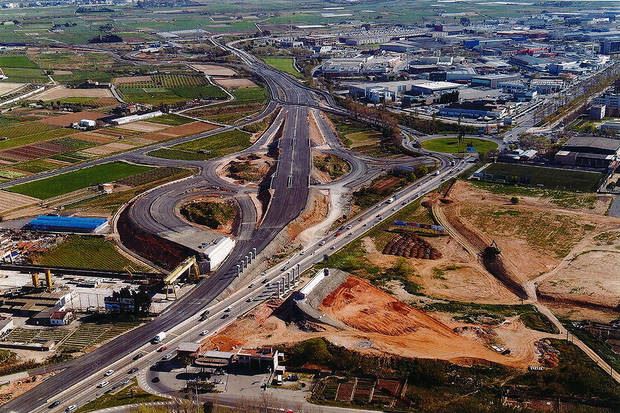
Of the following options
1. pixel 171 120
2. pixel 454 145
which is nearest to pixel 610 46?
pixel 454 145

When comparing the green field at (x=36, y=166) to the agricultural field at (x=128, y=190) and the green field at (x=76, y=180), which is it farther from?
the agricultural field at (x=128, y=190)

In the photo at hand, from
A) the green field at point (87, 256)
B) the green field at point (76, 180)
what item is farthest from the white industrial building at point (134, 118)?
the green field at point (87, 256)

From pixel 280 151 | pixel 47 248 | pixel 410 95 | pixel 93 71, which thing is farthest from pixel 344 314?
pixel 93 71

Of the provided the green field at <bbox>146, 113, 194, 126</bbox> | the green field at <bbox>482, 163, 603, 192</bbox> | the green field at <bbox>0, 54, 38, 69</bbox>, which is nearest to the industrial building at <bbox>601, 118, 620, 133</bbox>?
the green field at <bbox>482, 163, 603, 192</bbox>

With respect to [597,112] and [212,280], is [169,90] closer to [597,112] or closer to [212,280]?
[597,112]

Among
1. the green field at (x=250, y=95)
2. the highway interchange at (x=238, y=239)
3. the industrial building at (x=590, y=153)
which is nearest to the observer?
the highway interchange at (x=238, y=239)

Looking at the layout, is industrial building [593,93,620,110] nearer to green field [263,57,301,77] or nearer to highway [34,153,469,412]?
highway [34,153,469,412]
